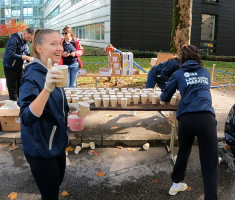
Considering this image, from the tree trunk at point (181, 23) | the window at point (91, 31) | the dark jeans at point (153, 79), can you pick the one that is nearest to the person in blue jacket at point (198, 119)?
the dark jeans at point (153, 79)

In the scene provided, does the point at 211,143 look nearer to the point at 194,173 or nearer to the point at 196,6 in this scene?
the point at 194,173

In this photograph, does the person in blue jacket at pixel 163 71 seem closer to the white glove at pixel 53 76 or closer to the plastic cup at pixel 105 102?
the plastic cup at pixel 105 102

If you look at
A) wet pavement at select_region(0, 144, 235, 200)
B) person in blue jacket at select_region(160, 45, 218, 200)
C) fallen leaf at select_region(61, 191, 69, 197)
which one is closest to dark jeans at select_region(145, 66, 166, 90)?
wet pavement at select_region(0, 144, 235, 200)

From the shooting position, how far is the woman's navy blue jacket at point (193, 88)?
9.04ft

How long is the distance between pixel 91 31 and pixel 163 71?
21595 mm

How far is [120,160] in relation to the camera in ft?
13.6

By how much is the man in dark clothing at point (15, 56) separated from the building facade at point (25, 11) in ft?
178

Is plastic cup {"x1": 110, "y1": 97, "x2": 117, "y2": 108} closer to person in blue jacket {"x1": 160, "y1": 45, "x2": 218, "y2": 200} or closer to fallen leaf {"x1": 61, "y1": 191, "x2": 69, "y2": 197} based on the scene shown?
person in blue jacket {"x1": 160, "y1": 45, "x2": 218, "y2": 200}

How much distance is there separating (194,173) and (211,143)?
120 centimetres

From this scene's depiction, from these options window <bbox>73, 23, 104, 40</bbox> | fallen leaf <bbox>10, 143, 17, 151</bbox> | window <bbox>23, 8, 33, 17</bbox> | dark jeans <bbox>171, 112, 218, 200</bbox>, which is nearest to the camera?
dark jeans <bbox>171, 112, 218, 200</bbox>

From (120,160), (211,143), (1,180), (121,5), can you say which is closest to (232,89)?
(120,160)

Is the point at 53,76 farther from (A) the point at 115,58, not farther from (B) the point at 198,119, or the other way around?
(A) the point at 115,58

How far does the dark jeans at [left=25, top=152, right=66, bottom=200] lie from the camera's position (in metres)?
1.93

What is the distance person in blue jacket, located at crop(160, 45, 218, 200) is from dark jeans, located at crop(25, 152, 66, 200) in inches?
58.2
